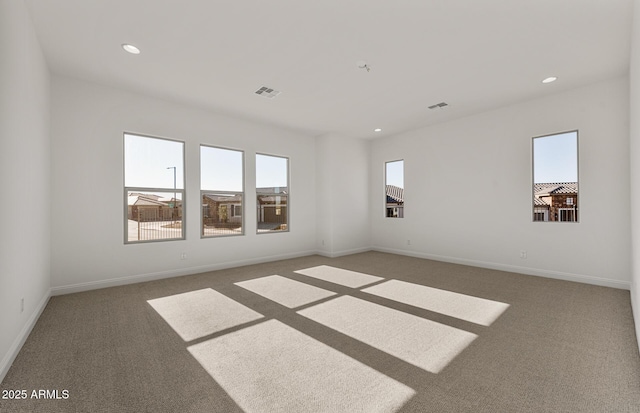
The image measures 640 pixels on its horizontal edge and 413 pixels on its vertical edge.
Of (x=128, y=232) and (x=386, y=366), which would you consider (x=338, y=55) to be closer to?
(x=386, y=366)

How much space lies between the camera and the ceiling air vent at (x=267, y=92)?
4.27 metres

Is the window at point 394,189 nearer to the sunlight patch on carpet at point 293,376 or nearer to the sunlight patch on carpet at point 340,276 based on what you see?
the sunlight patch on carpet at point 340,276

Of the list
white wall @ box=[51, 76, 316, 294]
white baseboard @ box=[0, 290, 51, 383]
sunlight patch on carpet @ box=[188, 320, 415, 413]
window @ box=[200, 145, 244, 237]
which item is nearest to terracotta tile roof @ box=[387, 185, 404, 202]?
window @ box=[200, 145, 244, 237]

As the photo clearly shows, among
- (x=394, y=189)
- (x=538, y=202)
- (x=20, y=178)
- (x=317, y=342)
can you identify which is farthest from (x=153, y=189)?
(x=538, y=202)

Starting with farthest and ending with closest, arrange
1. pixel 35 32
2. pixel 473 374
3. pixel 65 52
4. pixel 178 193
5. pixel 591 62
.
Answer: pixel 178 193
pixel 591 62
pixel 65 52
pixel 35 32
pixel 473 374

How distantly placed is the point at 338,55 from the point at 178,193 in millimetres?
3452

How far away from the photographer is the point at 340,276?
470cm

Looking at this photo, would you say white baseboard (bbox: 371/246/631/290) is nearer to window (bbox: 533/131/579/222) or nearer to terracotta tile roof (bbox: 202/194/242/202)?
window (bbox: 533/131/579/222)

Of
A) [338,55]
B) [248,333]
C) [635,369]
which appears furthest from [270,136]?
[635,369]

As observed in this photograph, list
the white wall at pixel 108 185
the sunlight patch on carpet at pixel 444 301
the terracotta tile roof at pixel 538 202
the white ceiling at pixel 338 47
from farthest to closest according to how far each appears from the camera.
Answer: the terracotta tile roof at pixel 538 202
the white wall at pixel 108 185
the sunlight patch on carpet at pixel 444 301
the white ceiling at pixel 338 47

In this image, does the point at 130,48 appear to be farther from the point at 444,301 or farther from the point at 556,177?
the point at 556,177

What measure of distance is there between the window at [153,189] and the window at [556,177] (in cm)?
608

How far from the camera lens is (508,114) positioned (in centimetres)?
496

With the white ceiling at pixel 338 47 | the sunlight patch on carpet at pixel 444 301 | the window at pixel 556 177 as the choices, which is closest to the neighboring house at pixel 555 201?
the window at pixel 556 177
